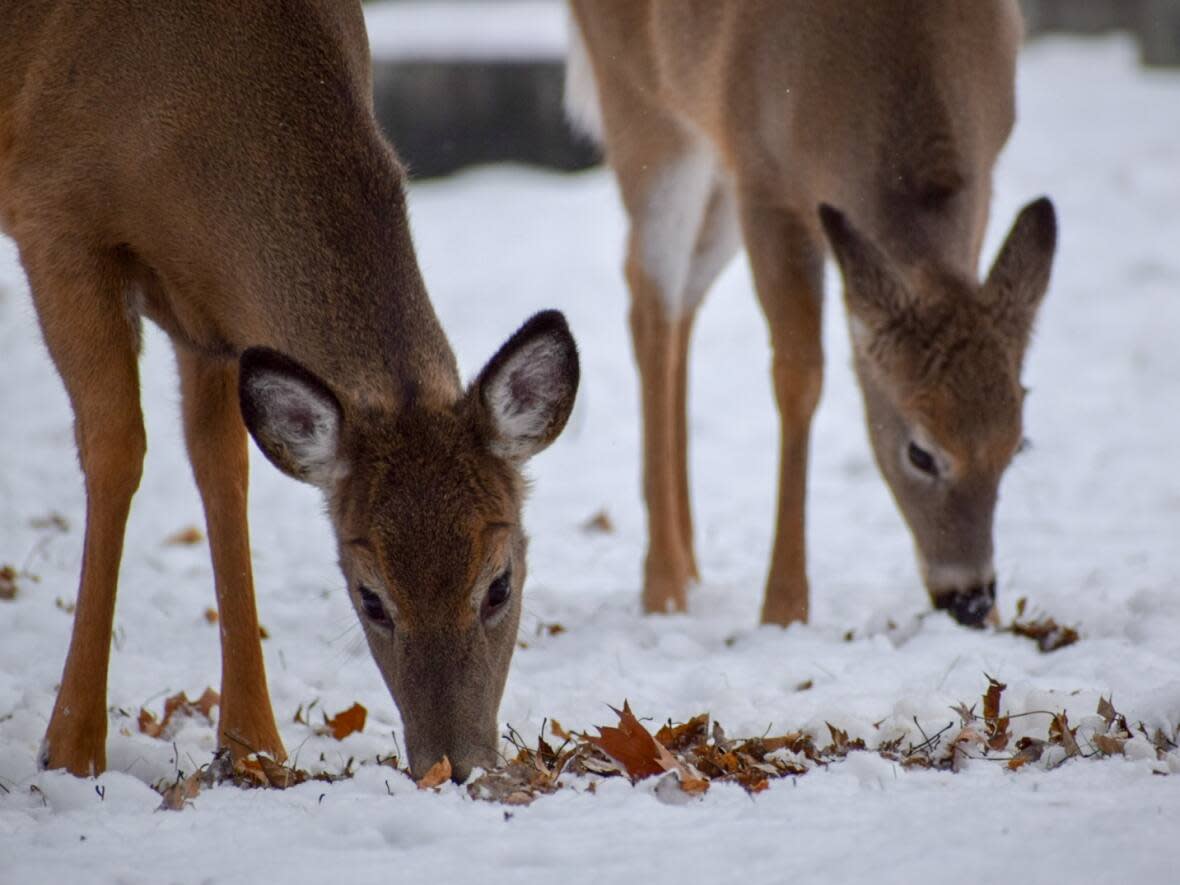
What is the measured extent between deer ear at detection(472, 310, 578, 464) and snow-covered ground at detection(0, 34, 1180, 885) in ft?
2.73

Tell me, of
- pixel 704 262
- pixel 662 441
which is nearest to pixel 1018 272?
pixel 662 441

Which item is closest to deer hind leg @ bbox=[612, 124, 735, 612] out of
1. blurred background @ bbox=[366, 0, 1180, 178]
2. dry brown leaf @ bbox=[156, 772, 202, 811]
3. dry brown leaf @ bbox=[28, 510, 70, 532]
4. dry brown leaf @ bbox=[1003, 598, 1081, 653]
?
dry brown leaf @ bbox=[1003, 598, 1081, 653]

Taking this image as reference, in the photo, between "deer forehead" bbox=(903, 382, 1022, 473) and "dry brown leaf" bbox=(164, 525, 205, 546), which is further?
"dry brown leaf" bbox=(164, 525, 205, 546)

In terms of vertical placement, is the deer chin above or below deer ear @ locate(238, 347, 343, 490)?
below

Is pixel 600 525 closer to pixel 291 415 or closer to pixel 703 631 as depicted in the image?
pixel 703 631

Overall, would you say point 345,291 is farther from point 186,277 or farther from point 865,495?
point 865,495

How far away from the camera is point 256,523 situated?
8180 mm

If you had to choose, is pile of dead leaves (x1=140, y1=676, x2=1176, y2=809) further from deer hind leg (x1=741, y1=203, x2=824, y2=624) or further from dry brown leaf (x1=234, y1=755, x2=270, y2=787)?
deer hind leg (x1=741, y1=203, x2=824, y2=624)

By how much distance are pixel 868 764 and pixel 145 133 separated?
2.55m

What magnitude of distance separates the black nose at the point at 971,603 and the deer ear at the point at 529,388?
2.25m

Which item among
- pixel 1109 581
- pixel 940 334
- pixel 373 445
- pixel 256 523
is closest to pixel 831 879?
pixel 373 445

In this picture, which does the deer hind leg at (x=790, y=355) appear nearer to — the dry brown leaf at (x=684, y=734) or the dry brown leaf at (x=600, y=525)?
the dry brown leaf at (x=600, y=525)

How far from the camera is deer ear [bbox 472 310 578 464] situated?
4074 mm

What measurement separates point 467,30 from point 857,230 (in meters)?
15.4
